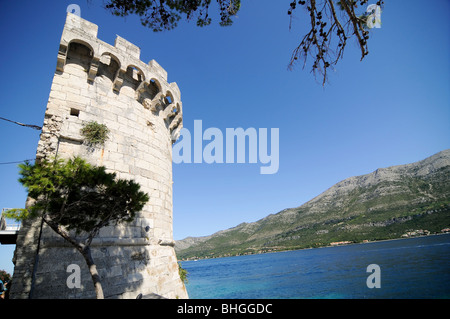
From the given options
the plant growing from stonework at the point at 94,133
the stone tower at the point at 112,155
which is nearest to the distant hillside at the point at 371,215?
the stone tower at the point at 112,155

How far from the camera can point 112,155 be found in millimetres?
6531

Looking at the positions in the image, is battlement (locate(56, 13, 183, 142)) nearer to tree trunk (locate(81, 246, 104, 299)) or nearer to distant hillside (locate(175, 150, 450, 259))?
tree trunk (locate(81, 246, 104, 299))

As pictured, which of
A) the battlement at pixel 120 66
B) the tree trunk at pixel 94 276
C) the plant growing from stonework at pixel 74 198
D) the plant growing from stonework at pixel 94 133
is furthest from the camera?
the battlement at pixel 120 66

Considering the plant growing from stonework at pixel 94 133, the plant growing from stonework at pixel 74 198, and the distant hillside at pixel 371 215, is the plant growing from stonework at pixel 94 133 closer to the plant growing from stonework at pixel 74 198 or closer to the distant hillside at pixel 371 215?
the plant growing from stonework at pixel 74 198

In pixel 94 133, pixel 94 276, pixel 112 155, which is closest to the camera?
pixel 94 276

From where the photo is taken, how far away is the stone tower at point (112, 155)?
16.1 feet

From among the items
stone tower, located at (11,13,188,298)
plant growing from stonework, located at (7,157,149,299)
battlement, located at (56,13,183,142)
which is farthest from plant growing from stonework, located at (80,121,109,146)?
plant growing from stonework, located at (7,157,149,299)

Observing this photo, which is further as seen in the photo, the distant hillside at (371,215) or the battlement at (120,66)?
the distant hillside at (371,215)

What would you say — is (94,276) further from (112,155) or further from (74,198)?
(112,155)

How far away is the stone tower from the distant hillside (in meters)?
77.0

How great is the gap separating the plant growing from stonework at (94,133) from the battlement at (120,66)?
4.96 ft

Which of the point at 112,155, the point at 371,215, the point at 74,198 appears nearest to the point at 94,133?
the point at 112,155

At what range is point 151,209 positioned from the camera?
23.2ft

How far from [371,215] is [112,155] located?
3578 inches
